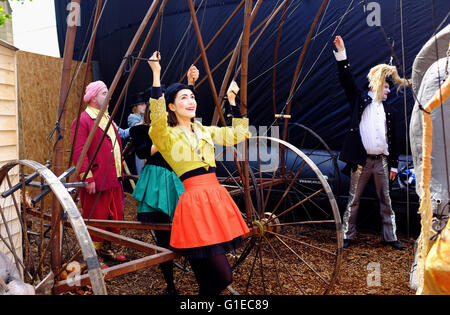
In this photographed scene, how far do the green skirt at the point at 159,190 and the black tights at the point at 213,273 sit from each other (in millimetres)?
486

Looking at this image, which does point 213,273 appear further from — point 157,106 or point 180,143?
point 157,106

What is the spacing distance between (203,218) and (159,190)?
1.86 feet

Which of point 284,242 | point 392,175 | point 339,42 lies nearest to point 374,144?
point 392,175

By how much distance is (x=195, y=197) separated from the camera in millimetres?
2309

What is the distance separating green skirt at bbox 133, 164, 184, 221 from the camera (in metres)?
2.69

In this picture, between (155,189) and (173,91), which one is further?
(155,189)

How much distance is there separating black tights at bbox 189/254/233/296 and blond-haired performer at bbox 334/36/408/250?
2.25 metres

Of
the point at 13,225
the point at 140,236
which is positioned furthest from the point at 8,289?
the point at 140,236

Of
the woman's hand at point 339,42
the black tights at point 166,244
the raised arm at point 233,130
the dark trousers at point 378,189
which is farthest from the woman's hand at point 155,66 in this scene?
the dark trousers at point 378,189

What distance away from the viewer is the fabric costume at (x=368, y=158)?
404cm

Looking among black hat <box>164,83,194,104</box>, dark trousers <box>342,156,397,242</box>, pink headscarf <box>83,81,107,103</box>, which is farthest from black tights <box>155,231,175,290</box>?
dark trousers <box>342,156,397,242</box>

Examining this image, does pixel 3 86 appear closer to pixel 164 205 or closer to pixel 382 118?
pixel 164 205
